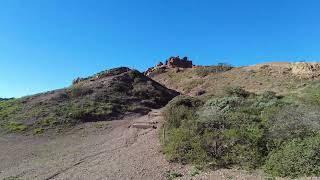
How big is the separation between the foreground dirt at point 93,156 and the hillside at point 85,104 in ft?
9.01

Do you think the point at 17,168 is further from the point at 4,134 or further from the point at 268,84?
the point at 268,84

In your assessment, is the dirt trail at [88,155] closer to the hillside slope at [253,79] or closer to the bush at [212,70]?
the hillside slope at [253,79]

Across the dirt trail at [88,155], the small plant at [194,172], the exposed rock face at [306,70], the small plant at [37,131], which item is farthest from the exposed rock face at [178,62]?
the small plant at [194,172]

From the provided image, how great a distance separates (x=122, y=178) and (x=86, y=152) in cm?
579

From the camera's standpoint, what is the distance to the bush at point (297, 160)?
12.6m

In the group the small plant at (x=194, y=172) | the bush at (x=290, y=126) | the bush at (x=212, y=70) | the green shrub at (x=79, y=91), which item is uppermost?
the bush at (x=212, y=70)

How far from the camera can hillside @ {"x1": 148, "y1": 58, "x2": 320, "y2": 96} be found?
35375 mm

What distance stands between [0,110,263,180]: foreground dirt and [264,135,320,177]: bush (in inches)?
33.1

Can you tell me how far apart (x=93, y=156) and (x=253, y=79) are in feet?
85.9

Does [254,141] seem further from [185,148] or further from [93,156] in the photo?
[93,156]

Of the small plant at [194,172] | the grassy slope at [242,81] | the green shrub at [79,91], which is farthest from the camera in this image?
the green shrub at [79,91]

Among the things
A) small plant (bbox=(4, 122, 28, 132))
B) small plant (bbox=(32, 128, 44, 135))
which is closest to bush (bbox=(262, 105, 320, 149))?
small plant (bbox=(32, 128, 44, 135))

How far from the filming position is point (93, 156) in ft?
61.3

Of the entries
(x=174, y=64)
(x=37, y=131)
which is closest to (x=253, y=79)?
(x=37, y=131)
